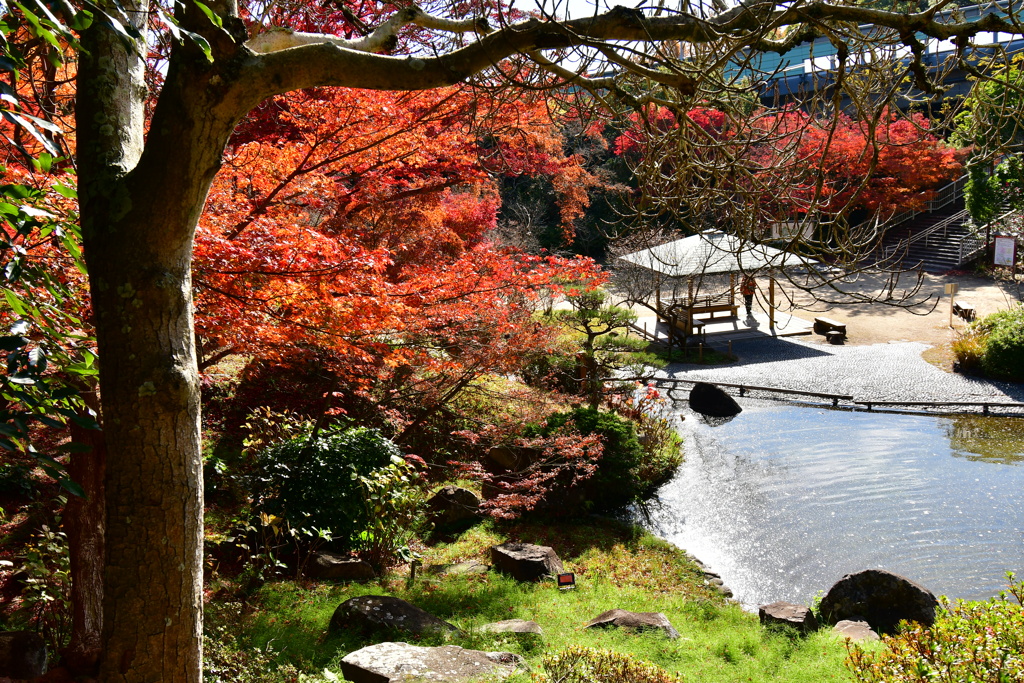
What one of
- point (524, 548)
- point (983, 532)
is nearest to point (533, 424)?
point (524, 548)

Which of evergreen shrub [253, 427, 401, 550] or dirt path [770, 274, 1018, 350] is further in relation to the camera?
dirt path [770, 274, 1018, 350]

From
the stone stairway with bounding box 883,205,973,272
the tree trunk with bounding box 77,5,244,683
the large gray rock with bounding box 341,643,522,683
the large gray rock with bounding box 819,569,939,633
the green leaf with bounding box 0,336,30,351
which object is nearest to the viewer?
the green leaf with bounding box 0,336,30,351

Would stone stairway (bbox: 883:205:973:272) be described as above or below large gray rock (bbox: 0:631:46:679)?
above

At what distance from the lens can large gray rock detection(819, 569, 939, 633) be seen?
6305 mm

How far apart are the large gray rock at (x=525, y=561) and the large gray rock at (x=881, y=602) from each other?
2.60 metres

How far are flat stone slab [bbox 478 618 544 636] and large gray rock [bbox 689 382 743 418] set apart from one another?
8.44 metres

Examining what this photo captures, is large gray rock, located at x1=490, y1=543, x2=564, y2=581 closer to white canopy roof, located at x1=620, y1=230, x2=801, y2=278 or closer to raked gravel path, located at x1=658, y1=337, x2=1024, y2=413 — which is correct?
raked gravel path, located at x1=658, y1=337, x2=1024, y2=413

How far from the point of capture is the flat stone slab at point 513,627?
5.29 meters

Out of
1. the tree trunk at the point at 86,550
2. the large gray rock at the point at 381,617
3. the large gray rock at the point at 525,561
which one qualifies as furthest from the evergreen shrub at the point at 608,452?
the tree trunk at the point at 86,550

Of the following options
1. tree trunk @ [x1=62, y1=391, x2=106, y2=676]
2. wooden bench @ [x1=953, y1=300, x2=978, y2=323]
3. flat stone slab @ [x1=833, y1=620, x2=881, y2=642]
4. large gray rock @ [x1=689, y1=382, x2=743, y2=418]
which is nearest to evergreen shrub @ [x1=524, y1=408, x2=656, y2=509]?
flat stone slab @ [x1=833, y1=620, x2=881, y2=642]

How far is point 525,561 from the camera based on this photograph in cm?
702

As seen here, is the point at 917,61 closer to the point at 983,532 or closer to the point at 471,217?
the point at 983,532

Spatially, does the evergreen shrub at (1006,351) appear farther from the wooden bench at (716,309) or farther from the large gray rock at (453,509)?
the large gray rock at (453,509)

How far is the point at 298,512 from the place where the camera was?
6172 millimetres
